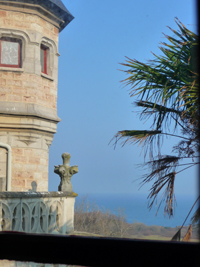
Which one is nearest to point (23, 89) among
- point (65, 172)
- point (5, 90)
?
point (5, 90)

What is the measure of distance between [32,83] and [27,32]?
112 centimetres

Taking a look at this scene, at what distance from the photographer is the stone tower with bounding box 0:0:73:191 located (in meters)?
7.61

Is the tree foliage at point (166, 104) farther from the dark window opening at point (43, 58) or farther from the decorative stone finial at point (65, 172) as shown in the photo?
the dark window opening at point (43, 58)

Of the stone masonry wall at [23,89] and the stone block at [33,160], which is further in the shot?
the stone block at [33,160]

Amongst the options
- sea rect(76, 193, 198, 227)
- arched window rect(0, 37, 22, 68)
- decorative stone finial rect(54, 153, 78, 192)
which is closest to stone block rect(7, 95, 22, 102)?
arched window rect(0, 37, 22, 68)

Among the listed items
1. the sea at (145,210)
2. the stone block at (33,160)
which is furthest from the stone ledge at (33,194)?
the stone block at (33,160)

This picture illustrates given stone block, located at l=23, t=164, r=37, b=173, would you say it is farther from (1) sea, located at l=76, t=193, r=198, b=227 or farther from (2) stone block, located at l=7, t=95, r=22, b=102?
(1) sea, located at l=76, t=193, r=198, b=227

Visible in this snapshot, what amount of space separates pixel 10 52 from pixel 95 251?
25.5 ft

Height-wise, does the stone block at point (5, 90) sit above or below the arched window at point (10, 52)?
below

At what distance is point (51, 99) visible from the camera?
8.30 metres

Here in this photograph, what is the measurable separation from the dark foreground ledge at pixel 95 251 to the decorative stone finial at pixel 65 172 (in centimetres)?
511

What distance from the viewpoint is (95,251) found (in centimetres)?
78

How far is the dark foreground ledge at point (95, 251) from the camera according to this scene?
711mm

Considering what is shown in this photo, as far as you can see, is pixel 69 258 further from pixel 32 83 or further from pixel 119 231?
pixel 119 231
